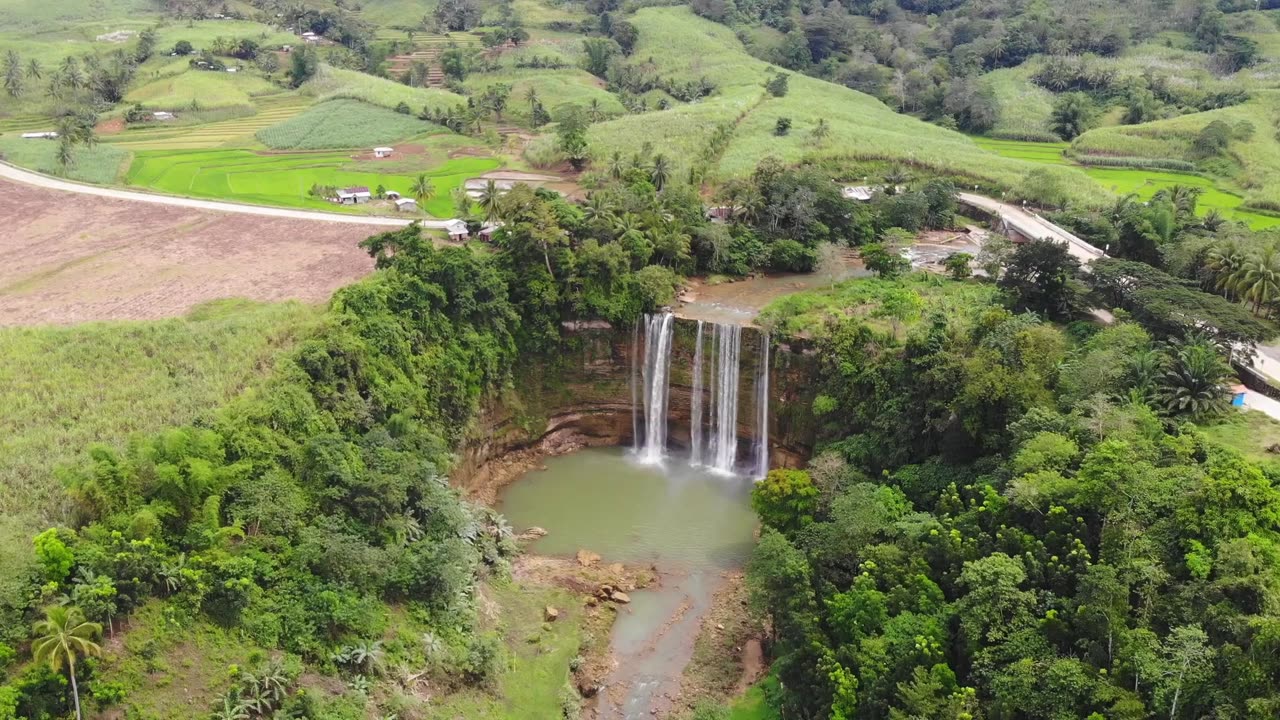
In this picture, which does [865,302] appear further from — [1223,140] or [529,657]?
[1223,140]

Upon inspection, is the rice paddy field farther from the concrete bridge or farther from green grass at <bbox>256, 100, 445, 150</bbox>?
green grass at <bbox>256, 100, 445, 150</bbox>

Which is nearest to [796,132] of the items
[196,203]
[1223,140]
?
[1223,140]

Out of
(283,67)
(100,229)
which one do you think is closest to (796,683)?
(100,229)

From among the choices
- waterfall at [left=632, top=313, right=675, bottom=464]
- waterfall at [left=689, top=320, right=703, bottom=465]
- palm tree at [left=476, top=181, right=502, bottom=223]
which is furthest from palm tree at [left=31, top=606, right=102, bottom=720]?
palm tree at [left=476, top=181, right=502, bottom=223]

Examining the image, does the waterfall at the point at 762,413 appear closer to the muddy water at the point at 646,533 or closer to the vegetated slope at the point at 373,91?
the muddy water at the point at 646,533

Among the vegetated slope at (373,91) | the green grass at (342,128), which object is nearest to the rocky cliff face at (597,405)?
the green grass at (342,128)

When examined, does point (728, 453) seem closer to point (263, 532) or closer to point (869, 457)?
point (869, 457)
